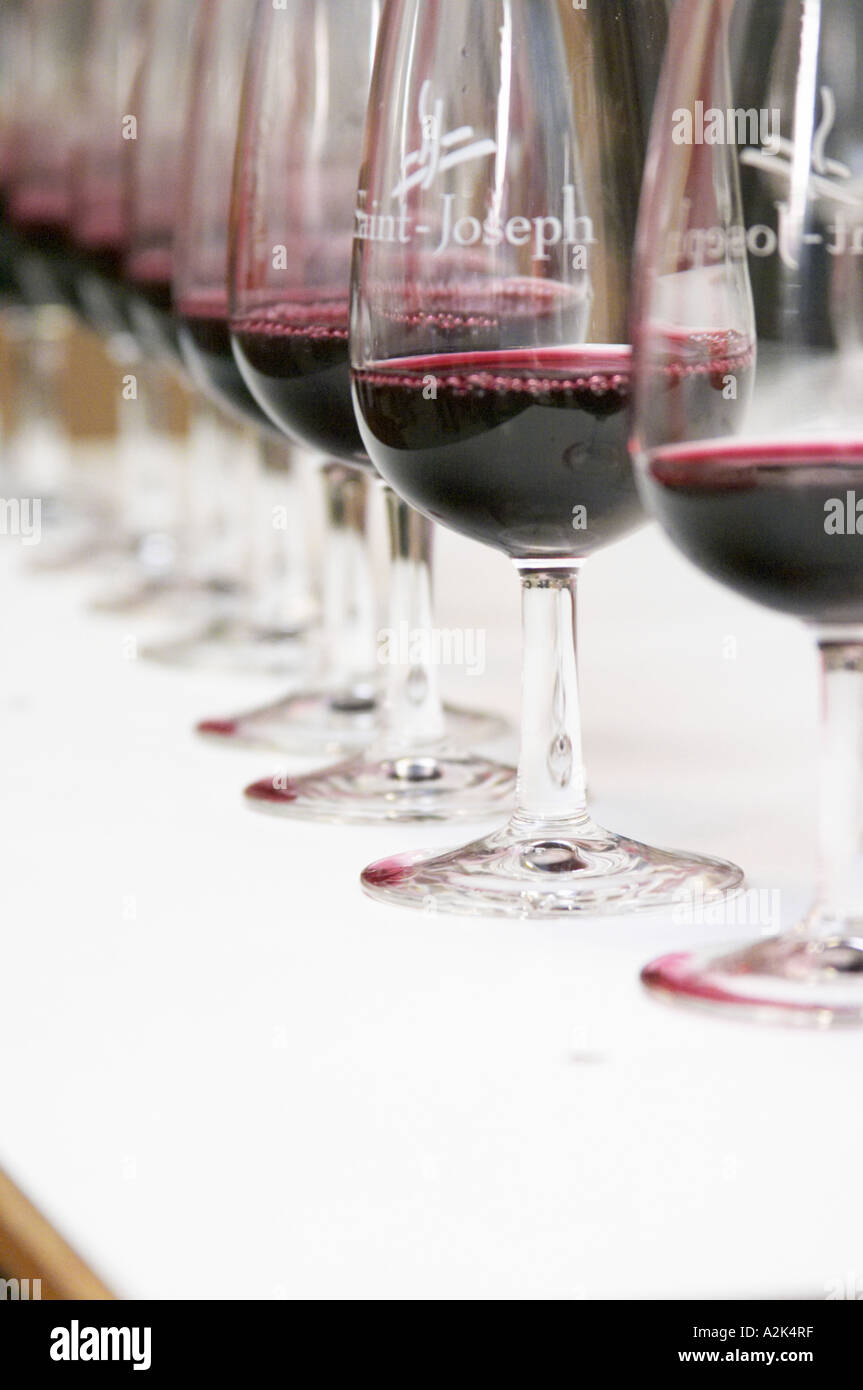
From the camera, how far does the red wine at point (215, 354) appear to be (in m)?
0.87

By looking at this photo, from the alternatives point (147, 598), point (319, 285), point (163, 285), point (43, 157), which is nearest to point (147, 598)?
point (147, 598)

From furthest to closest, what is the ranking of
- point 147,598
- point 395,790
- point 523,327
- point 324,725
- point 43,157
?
point 43,157, point 147,598, point 324,725, point 395,790, point 523,327

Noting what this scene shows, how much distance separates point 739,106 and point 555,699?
0.19m

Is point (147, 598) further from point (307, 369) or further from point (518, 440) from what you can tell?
point (518, 440)

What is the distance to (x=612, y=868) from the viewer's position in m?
0.61

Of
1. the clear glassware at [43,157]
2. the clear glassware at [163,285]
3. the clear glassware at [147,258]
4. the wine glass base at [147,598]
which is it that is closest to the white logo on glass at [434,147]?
the clear glassware at [163,285]

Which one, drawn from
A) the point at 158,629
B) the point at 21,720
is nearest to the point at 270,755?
the point at 21,720

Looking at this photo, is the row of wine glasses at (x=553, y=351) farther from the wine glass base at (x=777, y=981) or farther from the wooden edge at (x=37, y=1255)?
the wooden edge at (x=37, y=1255)

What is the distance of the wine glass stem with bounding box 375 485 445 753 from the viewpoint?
763 mm

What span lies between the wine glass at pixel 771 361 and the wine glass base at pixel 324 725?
1.03 feet

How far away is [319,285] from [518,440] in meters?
0.20

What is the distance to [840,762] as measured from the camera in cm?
48

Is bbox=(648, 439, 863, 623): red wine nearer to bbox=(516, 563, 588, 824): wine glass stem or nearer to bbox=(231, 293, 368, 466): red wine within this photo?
bbox=(516, 563, 588, 824): wine glass stem
